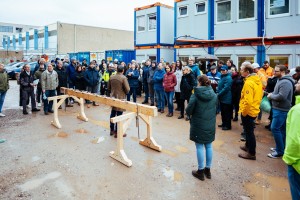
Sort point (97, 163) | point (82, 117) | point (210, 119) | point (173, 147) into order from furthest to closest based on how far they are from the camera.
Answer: point (82, 117), point (173, 147), point (97, 163), point (210, 119)

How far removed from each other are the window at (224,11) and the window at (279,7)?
2501 mm

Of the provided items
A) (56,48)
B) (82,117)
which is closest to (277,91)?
(82,117)

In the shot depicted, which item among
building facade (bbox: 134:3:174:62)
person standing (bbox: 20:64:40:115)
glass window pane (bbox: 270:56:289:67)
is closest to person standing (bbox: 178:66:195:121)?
person standing (bbox: 20:64:40:115)

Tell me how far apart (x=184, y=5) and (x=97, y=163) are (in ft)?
47.9

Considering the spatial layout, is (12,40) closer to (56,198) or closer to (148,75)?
(148,75)

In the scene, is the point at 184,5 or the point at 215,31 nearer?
the point at 215,31

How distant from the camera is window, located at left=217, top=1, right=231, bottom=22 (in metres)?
15.2

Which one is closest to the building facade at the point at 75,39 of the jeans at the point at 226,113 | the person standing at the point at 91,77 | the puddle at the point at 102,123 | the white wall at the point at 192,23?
the white wall at the point at 192,23

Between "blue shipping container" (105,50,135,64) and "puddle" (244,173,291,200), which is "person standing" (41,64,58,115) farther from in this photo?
"blue shipping container" (105,50,135,64)

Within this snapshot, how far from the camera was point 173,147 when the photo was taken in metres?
6.39

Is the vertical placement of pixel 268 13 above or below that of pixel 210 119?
above

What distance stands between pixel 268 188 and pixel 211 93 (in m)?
1.90

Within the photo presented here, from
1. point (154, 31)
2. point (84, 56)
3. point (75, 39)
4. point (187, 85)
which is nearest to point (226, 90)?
point (187, 85)

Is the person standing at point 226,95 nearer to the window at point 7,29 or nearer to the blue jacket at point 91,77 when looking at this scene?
the blue jacket at point 91,77
